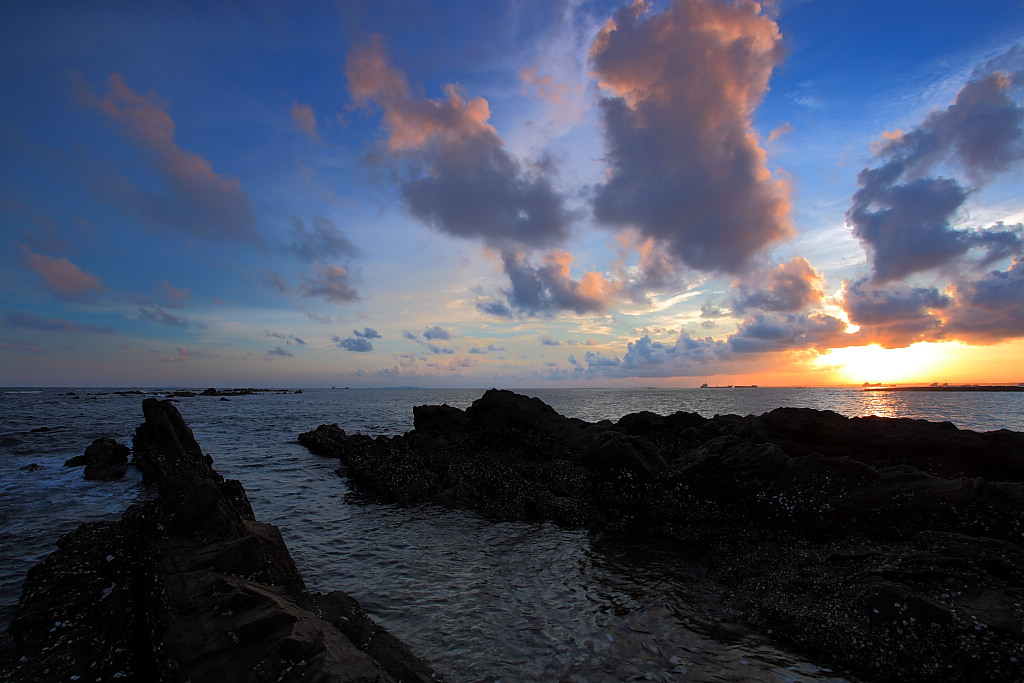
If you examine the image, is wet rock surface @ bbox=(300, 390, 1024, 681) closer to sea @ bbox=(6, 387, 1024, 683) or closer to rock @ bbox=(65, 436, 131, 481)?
sea @ bbox=(6, 387, 1024, 683)

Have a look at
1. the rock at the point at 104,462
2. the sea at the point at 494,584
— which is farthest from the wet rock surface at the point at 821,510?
the rock at the point at 104,462

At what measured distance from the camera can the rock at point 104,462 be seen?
24.2 metres

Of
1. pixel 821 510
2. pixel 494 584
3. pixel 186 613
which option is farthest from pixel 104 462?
pixel 821 510

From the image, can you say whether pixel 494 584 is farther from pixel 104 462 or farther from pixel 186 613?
pixel 104 462

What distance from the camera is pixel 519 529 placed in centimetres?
1677

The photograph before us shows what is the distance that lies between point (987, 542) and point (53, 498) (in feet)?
111

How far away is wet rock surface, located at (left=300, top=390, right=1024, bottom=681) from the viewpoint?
8617 millimetres

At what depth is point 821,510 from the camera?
13359mm

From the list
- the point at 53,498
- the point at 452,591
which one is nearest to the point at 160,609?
the point at 452,591

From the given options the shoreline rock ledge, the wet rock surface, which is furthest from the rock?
the shoreline rock ledge

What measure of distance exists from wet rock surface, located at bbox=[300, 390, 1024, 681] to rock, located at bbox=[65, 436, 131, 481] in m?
13.5

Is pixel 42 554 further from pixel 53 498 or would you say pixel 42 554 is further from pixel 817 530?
pixel 817 530

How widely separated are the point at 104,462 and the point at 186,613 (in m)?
27.5

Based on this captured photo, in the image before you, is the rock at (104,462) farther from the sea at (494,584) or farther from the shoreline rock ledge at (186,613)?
the shoreline rock ledge at (186,613)
